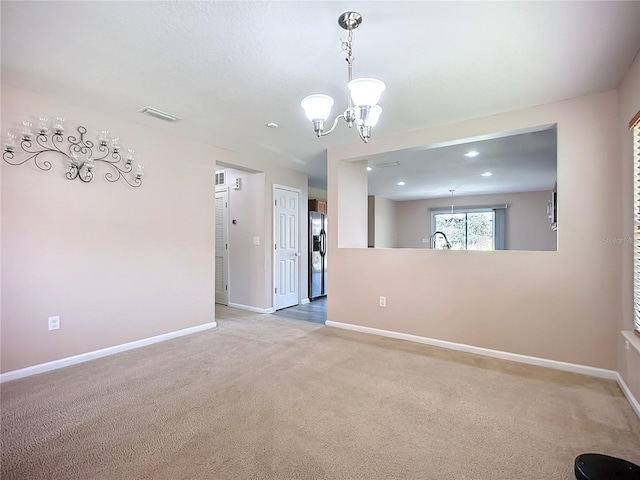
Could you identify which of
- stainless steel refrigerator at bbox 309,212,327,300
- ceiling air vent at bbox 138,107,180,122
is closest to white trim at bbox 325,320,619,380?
stainless steel refrigerator at bbox 309,212,327,300

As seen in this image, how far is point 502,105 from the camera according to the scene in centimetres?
296

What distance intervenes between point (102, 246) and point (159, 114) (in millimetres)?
1461

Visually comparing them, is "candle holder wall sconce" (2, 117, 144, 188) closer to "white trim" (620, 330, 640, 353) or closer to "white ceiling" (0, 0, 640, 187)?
"white ceiling" (0, 0, 640, 187)

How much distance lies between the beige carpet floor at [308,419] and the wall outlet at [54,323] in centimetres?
41

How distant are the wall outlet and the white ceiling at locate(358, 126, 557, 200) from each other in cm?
379

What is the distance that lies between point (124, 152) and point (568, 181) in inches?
173

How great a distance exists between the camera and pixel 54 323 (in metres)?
2.90

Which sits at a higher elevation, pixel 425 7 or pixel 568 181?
pixel 425 7

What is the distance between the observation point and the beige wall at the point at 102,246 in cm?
269

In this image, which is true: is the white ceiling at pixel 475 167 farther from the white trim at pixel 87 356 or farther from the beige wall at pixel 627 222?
the white trim at pixel 87 356

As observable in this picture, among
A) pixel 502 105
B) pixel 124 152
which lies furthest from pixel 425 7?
pixel 124 152

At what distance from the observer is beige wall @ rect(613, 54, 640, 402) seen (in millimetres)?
2252

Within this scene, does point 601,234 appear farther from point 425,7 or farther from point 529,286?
point 425,7

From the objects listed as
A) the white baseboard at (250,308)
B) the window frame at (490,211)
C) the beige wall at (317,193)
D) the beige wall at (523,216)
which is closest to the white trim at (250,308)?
the white baseboard at (250,308)
